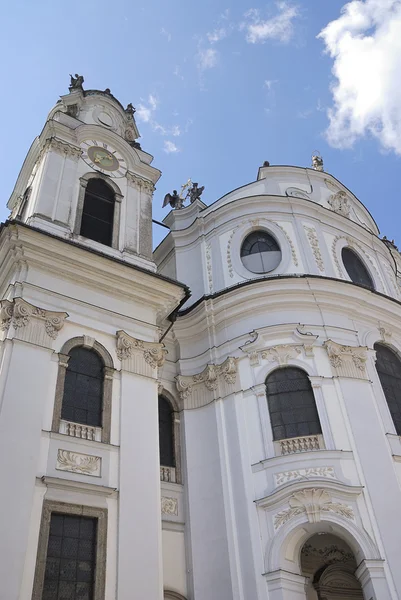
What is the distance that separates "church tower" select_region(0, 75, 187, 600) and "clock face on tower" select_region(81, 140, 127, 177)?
0.16ft

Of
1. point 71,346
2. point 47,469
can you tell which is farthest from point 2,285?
point 47,469

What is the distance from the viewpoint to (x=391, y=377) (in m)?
17.4

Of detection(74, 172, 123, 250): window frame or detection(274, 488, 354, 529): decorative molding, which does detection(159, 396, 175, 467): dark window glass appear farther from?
detection(74, 172, 123, 250): window frame

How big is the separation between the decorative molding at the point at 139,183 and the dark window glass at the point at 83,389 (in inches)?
266

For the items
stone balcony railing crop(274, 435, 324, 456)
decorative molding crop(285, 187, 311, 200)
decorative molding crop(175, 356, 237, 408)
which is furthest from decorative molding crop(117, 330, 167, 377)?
decorative molding crop(285, 187, 311, 200)

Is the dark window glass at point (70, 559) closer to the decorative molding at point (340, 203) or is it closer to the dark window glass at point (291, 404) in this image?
the dark window glass at point (291, 404)

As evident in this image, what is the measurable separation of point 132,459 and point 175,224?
11382 mm

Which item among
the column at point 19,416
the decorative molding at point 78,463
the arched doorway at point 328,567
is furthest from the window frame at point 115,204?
the arched doorway at point 328,567

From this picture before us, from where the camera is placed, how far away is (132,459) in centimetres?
1253

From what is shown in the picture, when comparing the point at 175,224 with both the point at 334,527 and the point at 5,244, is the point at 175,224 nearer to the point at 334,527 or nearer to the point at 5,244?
the point at 5,244

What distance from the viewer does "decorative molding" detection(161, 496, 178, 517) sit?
15.0 metres

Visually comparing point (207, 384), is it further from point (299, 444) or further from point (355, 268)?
point (355, 268)

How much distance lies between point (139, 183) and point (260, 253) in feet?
15.1

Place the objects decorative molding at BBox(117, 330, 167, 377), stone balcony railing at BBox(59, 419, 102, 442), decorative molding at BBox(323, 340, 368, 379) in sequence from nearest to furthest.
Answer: stone balcony railing at BBox(59, 419, 102, 442) → decorative molding at BBox(117, 330, 167, 377) → decorative molding at BBox(323, 340, 368, 379)
